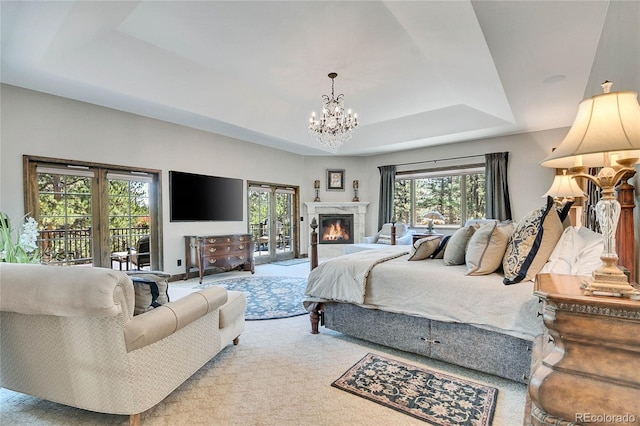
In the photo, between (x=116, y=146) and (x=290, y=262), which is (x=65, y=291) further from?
(x=290, y=262)

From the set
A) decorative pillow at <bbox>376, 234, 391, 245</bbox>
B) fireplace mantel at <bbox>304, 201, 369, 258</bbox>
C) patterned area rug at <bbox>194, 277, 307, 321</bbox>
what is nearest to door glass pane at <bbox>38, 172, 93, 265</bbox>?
patterned area rug at <bbox>194, 277, 307, 321</bbox>

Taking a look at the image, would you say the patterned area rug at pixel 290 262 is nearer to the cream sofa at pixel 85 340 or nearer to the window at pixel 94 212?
the window at pixel 94 212

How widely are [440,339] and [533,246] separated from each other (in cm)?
92

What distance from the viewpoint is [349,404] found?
1.81m

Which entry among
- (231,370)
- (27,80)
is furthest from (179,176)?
(231,370)

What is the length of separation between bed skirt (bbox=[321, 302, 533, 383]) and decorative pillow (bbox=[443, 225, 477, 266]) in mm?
579

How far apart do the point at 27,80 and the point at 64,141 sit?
76 centimetres

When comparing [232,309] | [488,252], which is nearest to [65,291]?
[232,309]

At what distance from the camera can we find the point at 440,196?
6879 millimetres

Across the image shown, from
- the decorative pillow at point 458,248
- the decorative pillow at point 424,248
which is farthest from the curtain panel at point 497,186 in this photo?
the decorative pillow at point 458,248

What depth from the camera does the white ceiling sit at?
7.62 ft

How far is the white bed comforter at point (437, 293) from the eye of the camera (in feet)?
6.11

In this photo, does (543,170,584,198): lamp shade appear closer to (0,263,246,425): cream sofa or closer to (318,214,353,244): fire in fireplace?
(0,263,246,425): cream sofa
